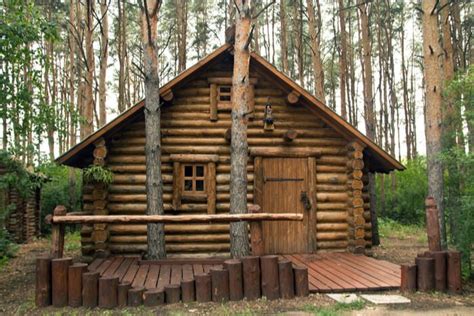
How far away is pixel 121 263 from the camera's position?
28.6 feet

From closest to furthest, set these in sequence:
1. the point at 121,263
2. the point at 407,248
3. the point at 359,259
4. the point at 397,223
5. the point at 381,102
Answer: the point at 121,263 → the point at 359,259 → the point at 407,248 → the point at 397,223 → the point at 381,102

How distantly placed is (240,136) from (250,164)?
1.94m

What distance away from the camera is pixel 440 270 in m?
6.90

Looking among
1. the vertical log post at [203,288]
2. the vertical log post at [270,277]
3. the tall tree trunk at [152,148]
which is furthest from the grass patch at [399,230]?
the vertical log post at [203,288]

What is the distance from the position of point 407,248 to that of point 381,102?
58.4 feet

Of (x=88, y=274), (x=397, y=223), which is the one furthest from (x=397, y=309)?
(x=397, y=223)

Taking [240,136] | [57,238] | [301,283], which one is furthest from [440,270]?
[57,238]

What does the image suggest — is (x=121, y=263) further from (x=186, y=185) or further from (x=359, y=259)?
(x=359, y=259)

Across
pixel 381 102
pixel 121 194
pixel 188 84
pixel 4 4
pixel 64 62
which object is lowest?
pixel 121 194

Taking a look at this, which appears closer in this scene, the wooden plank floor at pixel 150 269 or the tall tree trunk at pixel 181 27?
the wooden plank floor at pixel 150 269

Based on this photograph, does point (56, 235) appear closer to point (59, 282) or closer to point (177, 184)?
point (59, 282)

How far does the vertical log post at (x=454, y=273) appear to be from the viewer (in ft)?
22.4

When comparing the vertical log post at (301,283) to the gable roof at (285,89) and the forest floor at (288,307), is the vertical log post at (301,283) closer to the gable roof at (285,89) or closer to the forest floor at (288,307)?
the forest floor at (288,307)

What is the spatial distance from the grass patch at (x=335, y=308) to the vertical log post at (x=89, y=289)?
327 centimetres
